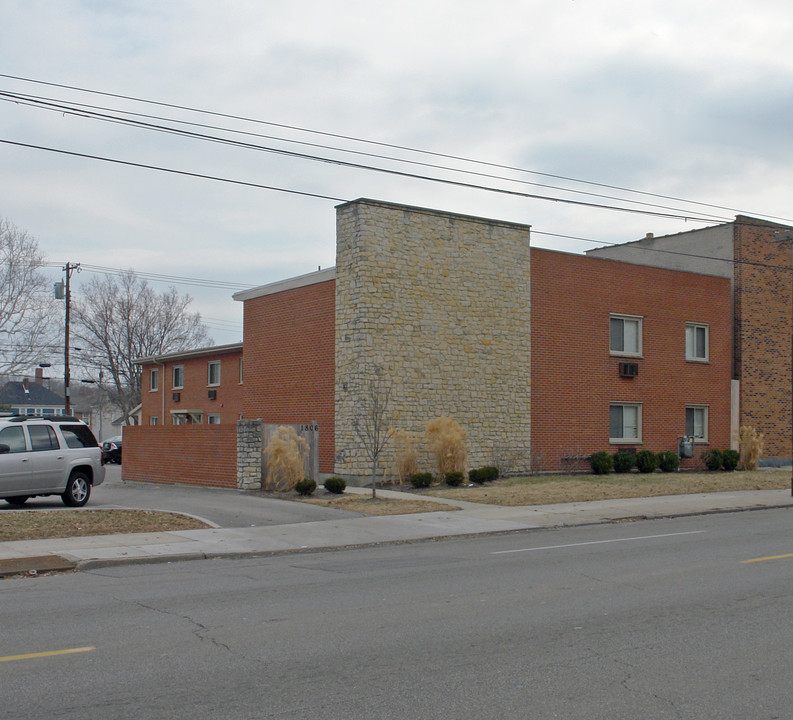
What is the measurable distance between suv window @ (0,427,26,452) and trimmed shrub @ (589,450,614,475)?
17493 millimetres

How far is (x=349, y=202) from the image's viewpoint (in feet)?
78.6

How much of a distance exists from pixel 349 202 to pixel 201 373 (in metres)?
20.1

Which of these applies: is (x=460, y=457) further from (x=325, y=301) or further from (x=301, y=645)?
(x=301, y=645)

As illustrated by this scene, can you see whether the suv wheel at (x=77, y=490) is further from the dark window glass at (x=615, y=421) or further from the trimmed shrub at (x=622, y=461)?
the dark window glass at (x=615, y=421)

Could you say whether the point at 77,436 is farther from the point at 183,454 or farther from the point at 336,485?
the point at 183,454

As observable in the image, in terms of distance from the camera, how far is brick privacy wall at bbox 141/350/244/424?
39.3 m

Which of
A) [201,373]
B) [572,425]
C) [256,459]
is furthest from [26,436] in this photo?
[201,373]

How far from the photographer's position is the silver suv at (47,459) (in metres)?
17.6

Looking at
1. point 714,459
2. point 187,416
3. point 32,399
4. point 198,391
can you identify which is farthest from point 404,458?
point 32,399

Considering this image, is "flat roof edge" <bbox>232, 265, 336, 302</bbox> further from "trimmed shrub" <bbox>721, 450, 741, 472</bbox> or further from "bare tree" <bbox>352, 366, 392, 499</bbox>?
"trimmed shrub" <bbox>721, 450, 741, 472</bbox>

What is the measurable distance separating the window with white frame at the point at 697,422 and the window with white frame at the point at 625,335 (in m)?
3.67

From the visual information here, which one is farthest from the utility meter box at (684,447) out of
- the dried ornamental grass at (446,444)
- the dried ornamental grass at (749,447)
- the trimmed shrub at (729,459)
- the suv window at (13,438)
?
the suv window at (13,438)

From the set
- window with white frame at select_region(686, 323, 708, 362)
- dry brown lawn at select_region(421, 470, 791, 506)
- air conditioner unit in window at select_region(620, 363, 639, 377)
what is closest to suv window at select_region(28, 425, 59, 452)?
dry brown lawn at select_region(421, 470, 791, 506)

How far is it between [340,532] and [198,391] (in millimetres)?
27332
